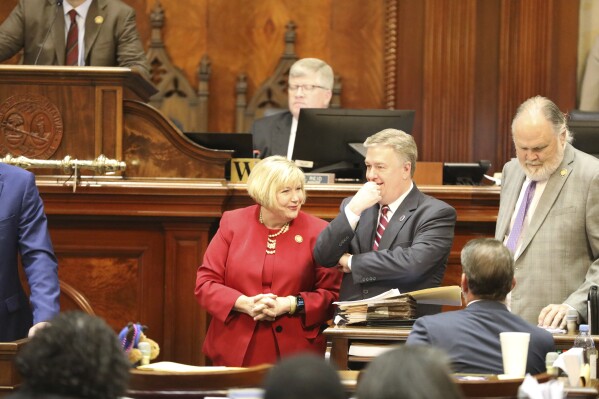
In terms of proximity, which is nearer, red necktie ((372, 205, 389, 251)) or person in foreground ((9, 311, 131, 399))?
person in foreground ((9, 311, 131, 399))

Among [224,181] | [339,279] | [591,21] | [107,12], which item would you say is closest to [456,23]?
[591,21]

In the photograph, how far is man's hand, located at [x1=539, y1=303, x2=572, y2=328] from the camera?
4.40 m

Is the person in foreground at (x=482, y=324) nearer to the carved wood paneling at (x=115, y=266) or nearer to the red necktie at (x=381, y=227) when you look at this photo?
the red necktie at (x=381, y=227)

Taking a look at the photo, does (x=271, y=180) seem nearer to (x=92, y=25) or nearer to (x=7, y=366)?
(x=7, y=366)

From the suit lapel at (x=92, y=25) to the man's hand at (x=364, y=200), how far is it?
2.55m

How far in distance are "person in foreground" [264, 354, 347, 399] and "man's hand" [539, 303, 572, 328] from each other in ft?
8.74

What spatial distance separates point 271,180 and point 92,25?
2.44 meters

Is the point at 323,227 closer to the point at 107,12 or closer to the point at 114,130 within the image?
the point at 114,130

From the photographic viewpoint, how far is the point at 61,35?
6699 millimetres

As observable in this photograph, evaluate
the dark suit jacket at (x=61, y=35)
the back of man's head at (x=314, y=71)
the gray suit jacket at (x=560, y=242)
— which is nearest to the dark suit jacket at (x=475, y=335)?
the gray suit jacket at (x=560, y=242)

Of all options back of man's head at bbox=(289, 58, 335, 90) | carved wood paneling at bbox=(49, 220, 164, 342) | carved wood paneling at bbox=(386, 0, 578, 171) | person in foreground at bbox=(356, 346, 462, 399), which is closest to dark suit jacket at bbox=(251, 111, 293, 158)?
back of man's head at bbox=(289, 58, 335, 90)

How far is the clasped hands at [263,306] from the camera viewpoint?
4.61 meters

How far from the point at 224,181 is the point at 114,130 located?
60 cm

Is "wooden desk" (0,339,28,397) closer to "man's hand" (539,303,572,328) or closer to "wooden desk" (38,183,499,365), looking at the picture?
"wooden desk" (38,183,499,365)
